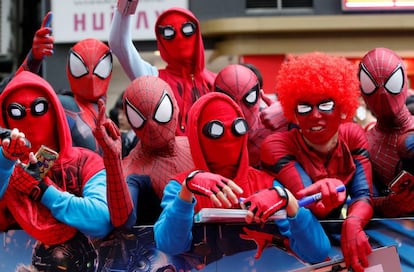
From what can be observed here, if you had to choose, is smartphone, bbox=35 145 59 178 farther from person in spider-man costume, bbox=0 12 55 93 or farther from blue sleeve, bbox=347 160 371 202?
blue sleeve, bbox=347 160 371 202

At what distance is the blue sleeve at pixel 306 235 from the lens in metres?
2.73

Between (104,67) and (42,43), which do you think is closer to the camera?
(42,43)

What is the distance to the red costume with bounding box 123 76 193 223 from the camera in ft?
10.4

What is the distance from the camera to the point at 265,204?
2.58m

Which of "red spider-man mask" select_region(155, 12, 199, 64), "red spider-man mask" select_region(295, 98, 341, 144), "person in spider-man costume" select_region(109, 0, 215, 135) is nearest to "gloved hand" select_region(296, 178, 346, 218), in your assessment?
"red spider-man mask" select_region(295, 98, 341, 144)

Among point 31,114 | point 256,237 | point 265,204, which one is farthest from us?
point 31,114

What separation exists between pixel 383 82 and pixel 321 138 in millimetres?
393

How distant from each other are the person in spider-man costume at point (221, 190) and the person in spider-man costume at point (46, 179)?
32cm

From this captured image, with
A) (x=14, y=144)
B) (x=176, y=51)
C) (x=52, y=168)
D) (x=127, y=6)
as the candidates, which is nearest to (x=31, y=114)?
(x=52, y=168)

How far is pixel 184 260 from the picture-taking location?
285 centimetres

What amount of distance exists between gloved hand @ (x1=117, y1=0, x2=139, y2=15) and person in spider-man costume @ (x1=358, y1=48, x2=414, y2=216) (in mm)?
1190

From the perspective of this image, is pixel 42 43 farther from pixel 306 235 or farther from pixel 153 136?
pixel 306 235

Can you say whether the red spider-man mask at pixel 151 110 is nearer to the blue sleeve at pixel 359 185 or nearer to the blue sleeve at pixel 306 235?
the blue sleeve at pixel 306 235

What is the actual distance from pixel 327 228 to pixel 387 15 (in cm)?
864
